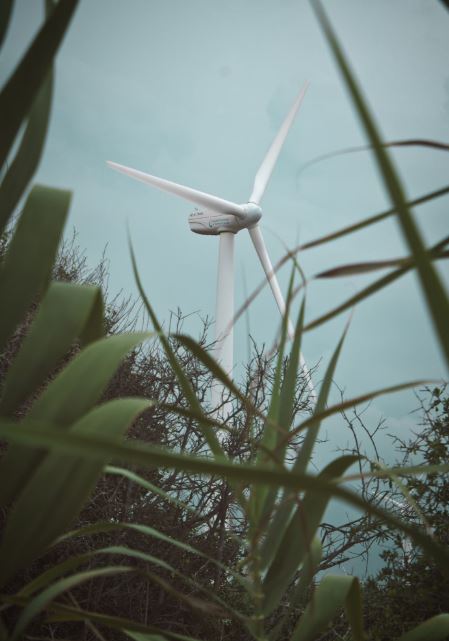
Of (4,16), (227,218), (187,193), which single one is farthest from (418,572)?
(227,218)

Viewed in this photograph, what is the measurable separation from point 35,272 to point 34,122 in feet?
0.81

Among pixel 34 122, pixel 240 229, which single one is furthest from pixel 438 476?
pixel 240 229

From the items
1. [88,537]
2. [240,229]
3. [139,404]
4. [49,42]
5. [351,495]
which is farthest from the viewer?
[240,229]

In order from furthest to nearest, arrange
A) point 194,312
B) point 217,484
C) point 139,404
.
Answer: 1. point 194,312
2. point 217,484
3. point 139,404

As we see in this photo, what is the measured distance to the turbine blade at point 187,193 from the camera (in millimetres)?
11703

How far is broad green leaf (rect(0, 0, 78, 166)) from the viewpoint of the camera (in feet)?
2.78

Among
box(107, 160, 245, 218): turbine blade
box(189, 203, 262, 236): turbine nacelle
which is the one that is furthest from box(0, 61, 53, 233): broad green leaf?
box(189, 203, 262, 236): turbine nacelle

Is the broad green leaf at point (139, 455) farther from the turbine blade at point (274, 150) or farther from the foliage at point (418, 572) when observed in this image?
the turbine blade at point (274, 150)

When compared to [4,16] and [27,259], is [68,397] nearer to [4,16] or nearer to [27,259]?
[27,259]

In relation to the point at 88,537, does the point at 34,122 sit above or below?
above

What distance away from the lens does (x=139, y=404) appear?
3.16 feet

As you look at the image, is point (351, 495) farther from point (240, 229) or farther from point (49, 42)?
point (240, 229)

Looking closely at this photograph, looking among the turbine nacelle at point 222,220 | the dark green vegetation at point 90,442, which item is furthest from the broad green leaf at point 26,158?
the turbine nacelle at point 222,220

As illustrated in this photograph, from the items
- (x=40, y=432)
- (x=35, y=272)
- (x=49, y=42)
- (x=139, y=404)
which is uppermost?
(x=49, y=42)
